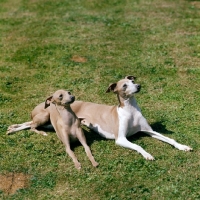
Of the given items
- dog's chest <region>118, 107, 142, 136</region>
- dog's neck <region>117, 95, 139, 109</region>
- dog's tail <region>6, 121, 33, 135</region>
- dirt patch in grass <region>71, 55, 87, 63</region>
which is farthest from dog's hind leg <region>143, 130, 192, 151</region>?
dirt patch in grass <region>71, 55, 87, 63</region>

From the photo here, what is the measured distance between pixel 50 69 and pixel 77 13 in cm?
523

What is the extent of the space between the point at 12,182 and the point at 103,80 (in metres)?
4.79

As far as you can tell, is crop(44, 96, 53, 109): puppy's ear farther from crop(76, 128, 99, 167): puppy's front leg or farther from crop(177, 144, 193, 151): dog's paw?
crop(177, 144, 193, 151): dog's paw

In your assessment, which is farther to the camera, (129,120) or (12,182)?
(129,120)

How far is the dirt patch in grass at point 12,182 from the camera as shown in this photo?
7162 mm

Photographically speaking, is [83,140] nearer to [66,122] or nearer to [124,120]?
[66,122]

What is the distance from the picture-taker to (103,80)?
11531 mm

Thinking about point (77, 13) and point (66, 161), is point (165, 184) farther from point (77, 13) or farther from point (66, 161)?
point (77, 13)

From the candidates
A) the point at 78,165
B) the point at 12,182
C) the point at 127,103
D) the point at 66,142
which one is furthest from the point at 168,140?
the point at 12,182

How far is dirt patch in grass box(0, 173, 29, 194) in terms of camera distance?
23.5 ft

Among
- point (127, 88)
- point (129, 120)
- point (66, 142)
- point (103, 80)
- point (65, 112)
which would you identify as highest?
point (127, 88)

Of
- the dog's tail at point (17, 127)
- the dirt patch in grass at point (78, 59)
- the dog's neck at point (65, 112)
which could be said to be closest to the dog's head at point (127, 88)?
the dog's neck at point (65, 112)

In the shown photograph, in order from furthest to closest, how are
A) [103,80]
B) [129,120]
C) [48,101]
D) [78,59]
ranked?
Answer: [78,59] → [103,80] → [48,101] → [129,120]

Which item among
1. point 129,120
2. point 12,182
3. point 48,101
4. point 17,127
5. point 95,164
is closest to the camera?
point 12,182
